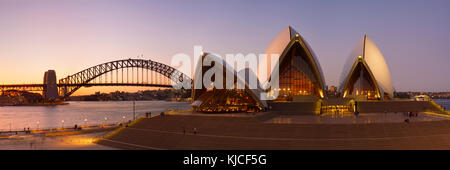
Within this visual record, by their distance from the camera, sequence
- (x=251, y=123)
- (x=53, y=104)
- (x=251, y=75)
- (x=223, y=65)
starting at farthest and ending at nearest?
1. (x=53, y=104)
2. (x=251, y=75)
3. (x=223, y=65)
4. (x=251, y=123)

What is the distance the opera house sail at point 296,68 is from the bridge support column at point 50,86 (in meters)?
71.9

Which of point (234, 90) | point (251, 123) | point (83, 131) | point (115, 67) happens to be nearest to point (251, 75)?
point (234, 90)

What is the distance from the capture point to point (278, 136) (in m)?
16.0

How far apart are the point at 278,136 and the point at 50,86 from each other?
84.1m

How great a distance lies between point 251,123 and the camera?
17797 millimetres

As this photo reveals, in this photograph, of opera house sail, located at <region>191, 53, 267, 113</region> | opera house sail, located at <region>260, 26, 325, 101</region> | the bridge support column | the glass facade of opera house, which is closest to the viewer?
opera house sail, located at <region>191, 53, 267, 113</region>

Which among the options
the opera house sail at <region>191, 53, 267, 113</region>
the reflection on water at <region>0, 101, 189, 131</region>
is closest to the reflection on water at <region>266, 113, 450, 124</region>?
the opera house sail at <region>191, 53, 267, 113</region>

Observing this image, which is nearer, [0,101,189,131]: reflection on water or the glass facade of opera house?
the glass facade of opera house

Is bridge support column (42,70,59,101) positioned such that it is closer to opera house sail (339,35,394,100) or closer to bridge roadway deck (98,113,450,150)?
bridge roadway deck (98,113,450,150)

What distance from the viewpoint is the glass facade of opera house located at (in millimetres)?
22953

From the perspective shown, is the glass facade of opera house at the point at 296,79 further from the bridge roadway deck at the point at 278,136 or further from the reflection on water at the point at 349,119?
the bridge roadway deck at the point at 278,136

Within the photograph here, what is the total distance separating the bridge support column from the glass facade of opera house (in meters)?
71.8

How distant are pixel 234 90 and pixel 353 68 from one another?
541 inches

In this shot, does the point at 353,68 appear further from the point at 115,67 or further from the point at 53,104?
the point at 53,104
